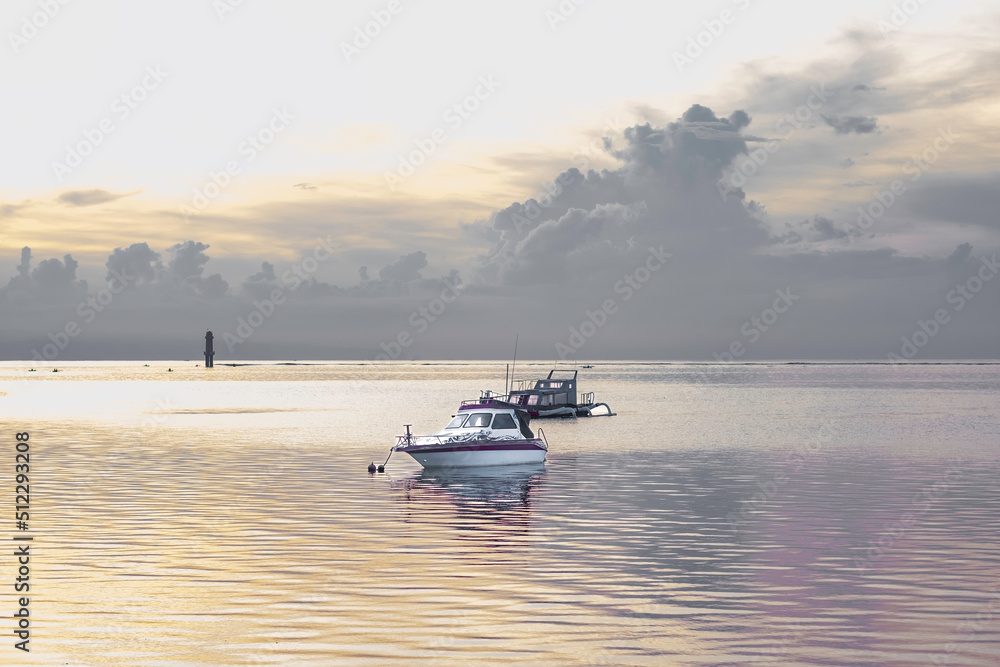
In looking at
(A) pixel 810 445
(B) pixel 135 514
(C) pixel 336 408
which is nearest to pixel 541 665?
(B) pixel 135 514

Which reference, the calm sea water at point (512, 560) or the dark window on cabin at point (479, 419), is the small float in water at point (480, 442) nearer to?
the dark window on cabin at point (479, 419)

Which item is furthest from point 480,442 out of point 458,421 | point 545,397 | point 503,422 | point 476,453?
point 545,397

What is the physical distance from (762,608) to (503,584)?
6.43 metres

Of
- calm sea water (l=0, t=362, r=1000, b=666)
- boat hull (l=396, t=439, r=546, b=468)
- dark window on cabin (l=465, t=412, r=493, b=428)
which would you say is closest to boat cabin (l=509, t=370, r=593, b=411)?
calm sea water (l=0, t=362, r=1000, b=666)

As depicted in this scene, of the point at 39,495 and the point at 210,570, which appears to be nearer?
the point at 210,570

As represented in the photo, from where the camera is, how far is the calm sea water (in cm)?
1961

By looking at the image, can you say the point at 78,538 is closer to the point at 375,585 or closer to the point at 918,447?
the point at 375,585

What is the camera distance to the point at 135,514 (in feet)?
122

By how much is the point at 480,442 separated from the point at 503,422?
242cm

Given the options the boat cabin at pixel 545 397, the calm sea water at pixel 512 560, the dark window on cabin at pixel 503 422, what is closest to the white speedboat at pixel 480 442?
the dark window on cabin at pixel 503 422

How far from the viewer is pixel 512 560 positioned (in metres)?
28.5

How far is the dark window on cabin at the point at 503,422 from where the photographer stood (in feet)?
186

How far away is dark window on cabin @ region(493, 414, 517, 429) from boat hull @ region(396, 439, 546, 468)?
1.33 meters

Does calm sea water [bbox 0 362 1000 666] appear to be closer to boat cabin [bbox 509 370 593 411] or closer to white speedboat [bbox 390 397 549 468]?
white speedboat [bbox 390 397 549 468]
